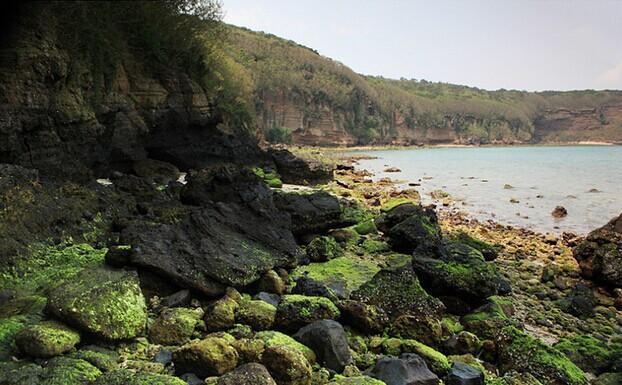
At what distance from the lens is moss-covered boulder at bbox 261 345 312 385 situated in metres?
3.63

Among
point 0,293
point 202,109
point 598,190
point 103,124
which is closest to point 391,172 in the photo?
point 598,190

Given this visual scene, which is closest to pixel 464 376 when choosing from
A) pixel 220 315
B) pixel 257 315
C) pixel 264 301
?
pixel 257 315

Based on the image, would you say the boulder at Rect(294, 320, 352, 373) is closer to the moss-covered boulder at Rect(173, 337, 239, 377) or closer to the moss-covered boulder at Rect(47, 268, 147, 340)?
the moss-covered boulder at Rect(173, 337, 239, 377)

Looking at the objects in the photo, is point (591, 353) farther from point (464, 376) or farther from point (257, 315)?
point (257, 315)

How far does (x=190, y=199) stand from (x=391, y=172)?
90.5 ft

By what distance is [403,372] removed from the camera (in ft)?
12.7

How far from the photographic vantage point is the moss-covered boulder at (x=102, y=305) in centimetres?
393

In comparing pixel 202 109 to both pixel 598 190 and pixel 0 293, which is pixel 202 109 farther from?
pixel 598 190

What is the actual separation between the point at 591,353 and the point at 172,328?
481 centimetres

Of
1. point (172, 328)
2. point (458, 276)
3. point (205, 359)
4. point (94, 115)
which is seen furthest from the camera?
point (94, 115)

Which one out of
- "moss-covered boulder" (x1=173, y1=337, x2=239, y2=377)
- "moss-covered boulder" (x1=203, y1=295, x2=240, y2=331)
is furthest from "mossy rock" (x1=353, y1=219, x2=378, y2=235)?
"moss-covered boulder" (x1=173, y1=337, x2=239, y2=377)

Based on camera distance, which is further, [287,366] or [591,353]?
[591,353]

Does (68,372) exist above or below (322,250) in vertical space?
above

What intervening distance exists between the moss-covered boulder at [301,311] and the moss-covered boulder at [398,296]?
30.7 inches
